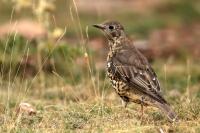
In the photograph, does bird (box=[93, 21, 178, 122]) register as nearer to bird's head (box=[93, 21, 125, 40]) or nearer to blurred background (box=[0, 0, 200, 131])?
bird's head (box=[93, 21, 125, 40])

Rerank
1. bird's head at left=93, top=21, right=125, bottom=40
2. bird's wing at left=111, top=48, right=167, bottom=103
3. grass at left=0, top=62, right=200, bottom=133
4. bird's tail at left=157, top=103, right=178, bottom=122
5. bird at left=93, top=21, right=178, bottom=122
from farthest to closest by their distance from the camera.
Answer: bird's head at left=93, top=21, right=125, bottom=40, bird's wing at left=111, top=48, right=167, bottom=103, bird at left=93, top=21, right=178, bottom=122, bird's tail at left=157, top=103, right=178, bottom=122, grass at left=0, top=62, right=200, bottom=133

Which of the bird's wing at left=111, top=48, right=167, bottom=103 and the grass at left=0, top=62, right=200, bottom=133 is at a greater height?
the bird's wing at left=111, top=48, right=167, bottom=103

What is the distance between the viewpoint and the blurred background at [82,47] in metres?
11.9

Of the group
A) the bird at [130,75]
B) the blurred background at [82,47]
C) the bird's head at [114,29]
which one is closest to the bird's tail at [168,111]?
the bird at [130,75]

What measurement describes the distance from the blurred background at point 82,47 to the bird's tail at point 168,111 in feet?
3.51

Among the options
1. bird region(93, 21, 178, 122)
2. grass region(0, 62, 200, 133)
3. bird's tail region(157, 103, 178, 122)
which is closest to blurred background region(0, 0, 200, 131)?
grass region(0, 62, 200, 133)

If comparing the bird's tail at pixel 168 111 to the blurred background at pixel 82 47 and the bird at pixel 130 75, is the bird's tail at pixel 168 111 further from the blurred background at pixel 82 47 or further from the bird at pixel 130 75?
the blurred background at pixel 82 47

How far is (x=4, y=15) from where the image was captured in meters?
20.0

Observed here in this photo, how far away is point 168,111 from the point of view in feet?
31.8

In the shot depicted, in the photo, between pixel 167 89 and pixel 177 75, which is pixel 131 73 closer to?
pixel 167 89

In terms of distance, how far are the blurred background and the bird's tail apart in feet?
3.51

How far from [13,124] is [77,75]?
4232 millimetres

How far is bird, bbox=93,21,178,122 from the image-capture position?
33.0 feet

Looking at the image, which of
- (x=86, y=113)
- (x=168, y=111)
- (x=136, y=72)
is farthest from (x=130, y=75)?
(x=168, y=111)
